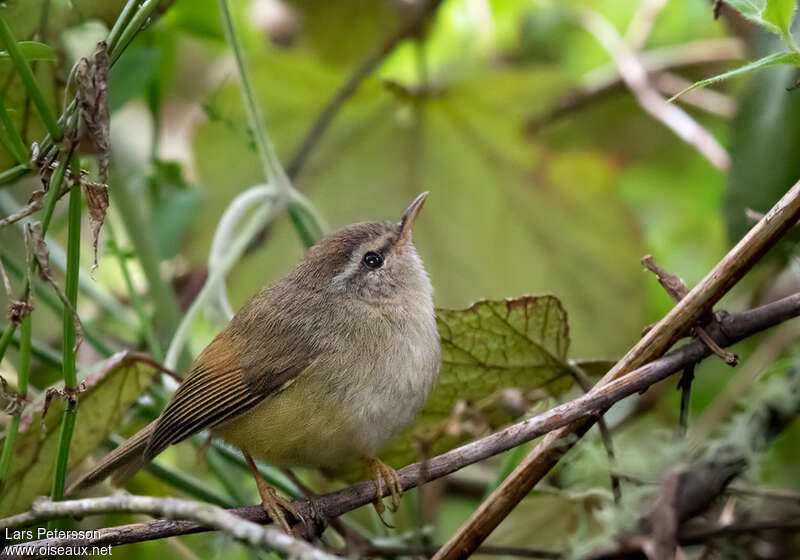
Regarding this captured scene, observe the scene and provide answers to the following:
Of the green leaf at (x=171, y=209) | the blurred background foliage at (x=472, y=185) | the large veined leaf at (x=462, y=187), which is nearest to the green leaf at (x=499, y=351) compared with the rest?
the blurred background foliage at (x=472, y=185)

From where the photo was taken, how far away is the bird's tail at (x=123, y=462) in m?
1.98

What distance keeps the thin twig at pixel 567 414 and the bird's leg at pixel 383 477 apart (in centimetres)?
28

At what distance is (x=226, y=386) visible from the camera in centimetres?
200

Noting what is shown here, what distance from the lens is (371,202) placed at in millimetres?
2865

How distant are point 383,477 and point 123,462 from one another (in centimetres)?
59

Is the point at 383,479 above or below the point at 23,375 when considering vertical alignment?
below

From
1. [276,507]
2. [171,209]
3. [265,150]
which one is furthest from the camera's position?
[171,209]

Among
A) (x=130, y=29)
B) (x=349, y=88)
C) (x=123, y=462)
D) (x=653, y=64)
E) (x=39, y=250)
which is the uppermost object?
(x=349, y=88)

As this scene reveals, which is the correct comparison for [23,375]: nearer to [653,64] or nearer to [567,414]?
[567,414]

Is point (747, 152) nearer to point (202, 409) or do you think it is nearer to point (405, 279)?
point (405, 279)

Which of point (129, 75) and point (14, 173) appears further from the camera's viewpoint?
point (129, 75)

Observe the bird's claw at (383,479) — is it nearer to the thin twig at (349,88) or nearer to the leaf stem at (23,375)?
the leaf stem at (23,375)

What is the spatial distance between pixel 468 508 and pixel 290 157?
124 cm

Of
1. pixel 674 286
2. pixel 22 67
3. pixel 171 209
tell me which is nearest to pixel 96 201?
pixel 22 67
